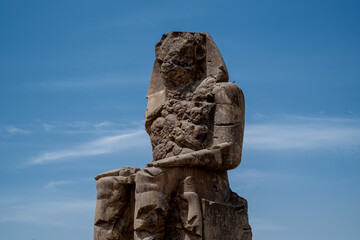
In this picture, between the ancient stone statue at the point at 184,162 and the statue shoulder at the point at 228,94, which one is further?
the statue shoulder at the point at 228,94

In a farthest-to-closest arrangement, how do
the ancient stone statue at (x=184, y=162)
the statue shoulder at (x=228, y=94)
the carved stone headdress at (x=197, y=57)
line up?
1. the carved stone headdress at (x=197, y=57)
2. the statue shoulder at (x=228, y=94)
3. the ancient stone statue at (x=184, y=162)

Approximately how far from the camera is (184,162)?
8484 millimetres

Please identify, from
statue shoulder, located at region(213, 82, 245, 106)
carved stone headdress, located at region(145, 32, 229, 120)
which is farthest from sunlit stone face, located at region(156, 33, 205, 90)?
statue shoulder, located at region(213, 82, 245, 106)

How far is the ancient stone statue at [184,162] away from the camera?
834 centimetres

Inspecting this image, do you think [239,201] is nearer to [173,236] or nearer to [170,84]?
[173,236]

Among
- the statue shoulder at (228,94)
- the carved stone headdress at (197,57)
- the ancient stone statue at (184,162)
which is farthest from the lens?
the carved stone headdress at (197,57)

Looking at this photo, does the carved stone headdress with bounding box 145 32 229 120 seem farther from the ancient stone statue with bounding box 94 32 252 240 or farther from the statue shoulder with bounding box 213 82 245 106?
the statue shoulder with bounding box 213 82 245 106

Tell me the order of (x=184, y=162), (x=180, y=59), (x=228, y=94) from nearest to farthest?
(x=184, y=162)
(x=228, y=94)
(x=180, y=59)

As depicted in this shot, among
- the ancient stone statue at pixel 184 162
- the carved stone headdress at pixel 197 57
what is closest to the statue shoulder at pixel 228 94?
the ancient stone statue at pixel 184 162

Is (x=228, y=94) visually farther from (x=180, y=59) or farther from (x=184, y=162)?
(x=184, y=162)

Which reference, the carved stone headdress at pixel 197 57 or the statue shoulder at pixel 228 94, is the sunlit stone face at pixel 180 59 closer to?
the carved stone headdress at pixel 197 57

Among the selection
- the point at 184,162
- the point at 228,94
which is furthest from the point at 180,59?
the point at 184,162

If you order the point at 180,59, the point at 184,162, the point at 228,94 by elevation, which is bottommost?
the point at 184,162

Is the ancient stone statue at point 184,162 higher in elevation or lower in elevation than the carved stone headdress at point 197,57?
lower
